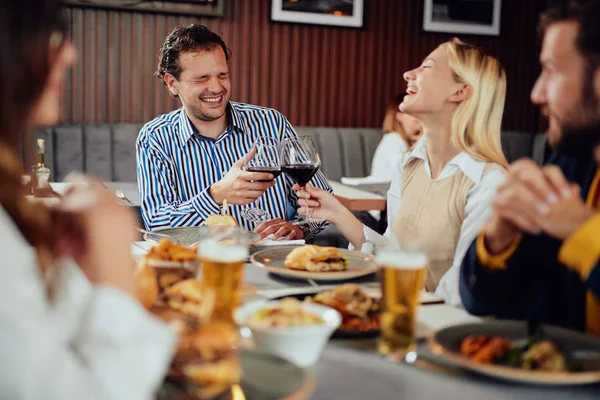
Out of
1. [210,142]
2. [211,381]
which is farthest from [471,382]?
[210,142]

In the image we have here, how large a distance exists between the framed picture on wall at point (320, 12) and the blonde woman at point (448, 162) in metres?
3.77

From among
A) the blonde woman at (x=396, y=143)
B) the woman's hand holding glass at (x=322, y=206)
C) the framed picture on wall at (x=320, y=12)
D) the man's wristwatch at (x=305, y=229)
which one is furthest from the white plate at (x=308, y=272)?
the framed picture on wall at (x=320, y=12)

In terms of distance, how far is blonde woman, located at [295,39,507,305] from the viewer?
6.47ft

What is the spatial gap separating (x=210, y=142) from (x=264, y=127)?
0.26 metres

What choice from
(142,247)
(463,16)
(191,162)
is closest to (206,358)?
(142,247)

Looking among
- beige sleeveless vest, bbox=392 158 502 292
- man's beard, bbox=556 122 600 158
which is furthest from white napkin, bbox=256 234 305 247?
man's beard, bbox=556 122 600 158

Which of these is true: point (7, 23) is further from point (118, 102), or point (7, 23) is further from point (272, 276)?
point (118, 102)

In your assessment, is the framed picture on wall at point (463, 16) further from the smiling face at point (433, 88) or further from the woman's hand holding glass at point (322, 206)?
the woman's hand holding glass at point (322, 206)

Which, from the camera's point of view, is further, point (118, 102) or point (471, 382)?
point (118, 102)

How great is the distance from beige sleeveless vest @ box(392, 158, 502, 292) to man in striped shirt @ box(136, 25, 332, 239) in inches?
24.9

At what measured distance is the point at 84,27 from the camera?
17.1 feet

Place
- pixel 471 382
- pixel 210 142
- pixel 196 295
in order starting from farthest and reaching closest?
1. pixel 210 142
2. pixel 196 295
3. pixel 471 382

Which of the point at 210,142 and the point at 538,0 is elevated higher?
the point at 538,0

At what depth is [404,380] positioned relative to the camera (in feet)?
3.34
